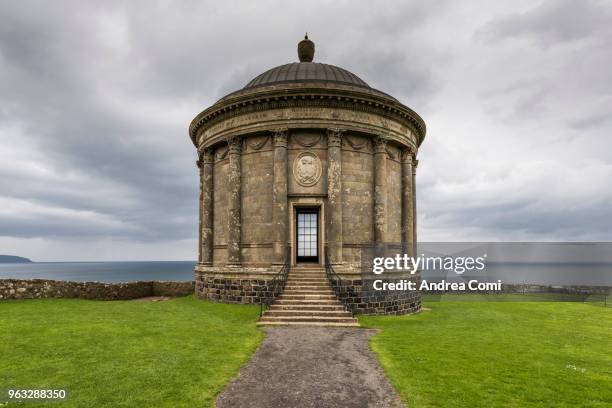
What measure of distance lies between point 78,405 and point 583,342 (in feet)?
41.6

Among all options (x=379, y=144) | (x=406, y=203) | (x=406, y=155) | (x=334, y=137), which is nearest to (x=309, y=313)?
(x=334, y=137)

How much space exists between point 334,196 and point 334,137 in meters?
2.75

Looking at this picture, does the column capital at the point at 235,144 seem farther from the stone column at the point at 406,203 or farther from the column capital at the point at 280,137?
the stone column at the point at 406,203

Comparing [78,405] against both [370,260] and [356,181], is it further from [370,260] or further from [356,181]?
[356,181]

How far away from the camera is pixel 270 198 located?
709 inches

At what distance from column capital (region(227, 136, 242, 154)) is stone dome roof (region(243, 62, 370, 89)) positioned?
3140 millimetres

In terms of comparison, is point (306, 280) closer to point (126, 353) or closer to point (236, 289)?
point (236, 289)

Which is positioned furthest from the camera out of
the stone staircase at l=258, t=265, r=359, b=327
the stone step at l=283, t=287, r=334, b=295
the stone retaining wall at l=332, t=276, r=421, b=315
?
the stone retaining wall at l=332, t=276, r=421, b=315

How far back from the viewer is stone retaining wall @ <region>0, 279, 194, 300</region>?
1738 centimetres

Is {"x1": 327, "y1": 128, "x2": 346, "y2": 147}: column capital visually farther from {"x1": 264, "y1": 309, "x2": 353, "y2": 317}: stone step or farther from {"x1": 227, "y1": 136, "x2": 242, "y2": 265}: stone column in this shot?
{"x1": 264, "y1": 309, "x2": 353, "y2": 317}: stone step

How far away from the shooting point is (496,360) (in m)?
8.59

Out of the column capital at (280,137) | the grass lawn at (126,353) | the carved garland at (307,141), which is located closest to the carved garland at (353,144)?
the carved garland at (307,141)

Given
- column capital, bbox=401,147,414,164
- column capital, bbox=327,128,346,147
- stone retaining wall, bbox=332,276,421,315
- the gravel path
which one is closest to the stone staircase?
stone retaining wall, bbox=332,276,421,315

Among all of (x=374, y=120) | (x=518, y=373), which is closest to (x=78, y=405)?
(x=518, y=373)
